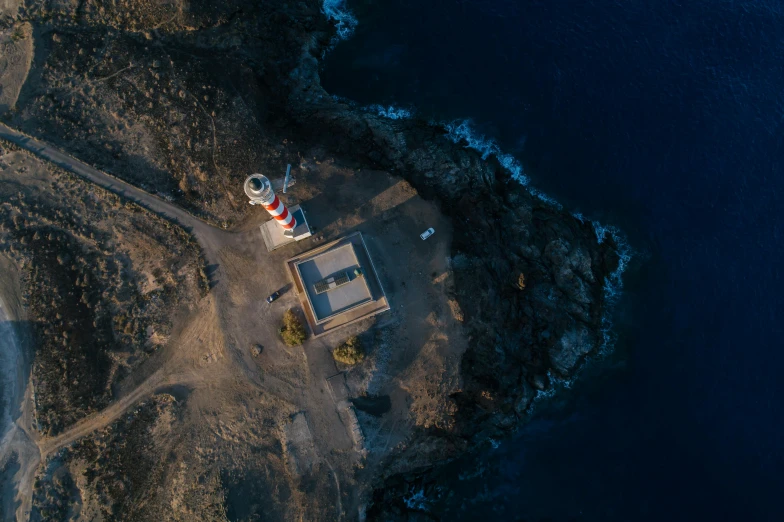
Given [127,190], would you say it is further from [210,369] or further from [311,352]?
[311,352]

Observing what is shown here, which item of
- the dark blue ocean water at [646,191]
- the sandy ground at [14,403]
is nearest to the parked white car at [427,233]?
the dark blue ocean water at [646,191]

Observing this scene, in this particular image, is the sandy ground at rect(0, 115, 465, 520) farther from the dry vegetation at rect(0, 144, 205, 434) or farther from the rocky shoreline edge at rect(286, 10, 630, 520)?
the rocky shoreline edge at rect(286, 10, 630, 520)

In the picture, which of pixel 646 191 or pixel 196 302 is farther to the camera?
pixel 646 191

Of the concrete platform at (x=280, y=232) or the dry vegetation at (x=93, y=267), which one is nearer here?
the dry vegetation at (x=93, y=267)

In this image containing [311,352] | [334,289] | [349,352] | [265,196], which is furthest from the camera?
[311,352]

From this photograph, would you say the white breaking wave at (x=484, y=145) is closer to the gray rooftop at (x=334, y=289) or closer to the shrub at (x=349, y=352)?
the gray rooftop at (x=334, y=289)

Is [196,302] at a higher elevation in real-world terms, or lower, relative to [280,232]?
lower

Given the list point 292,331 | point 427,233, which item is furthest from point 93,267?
point 427,233

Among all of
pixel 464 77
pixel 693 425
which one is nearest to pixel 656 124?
pixel 464 77
